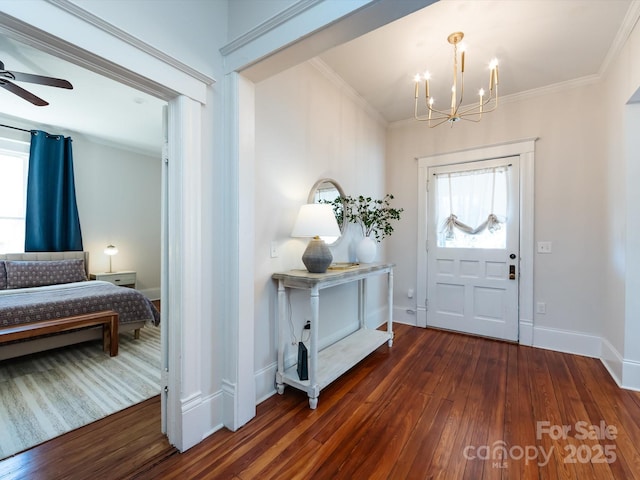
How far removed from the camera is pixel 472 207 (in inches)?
133

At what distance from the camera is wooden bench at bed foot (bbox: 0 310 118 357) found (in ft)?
7.42

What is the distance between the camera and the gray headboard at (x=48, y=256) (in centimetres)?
376

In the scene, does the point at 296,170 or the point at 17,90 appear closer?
the point at 17,90

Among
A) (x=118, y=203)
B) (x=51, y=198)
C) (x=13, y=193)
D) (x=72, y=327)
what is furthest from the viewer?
(x=118, y=203)

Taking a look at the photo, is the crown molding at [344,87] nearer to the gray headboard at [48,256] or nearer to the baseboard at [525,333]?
the baseboard at [525,333]

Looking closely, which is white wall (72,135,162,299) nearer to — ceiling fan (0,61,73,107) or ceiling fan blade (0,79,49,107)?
ceiling fan blade (0,79,49,107)

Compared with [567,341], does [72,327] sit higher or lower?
higher

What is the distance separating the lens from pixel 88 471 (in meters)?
1.41

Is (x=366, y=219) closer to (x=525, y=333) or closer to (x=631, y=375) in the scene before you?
(x=525, y=333)

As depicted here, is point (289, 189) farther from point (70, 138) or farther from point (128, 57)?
point (70, 138)

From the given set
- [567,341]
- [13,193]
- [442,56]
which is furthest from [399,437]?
[13,193]

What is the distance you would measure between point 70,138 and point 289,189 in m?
4.19

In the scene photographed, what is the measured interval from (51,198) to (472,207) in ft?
19.0

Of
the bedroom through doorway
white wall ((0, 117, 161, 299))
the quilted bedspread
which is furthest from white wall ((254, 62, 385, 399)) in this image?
white wall ((0, 117, 161, 299))
